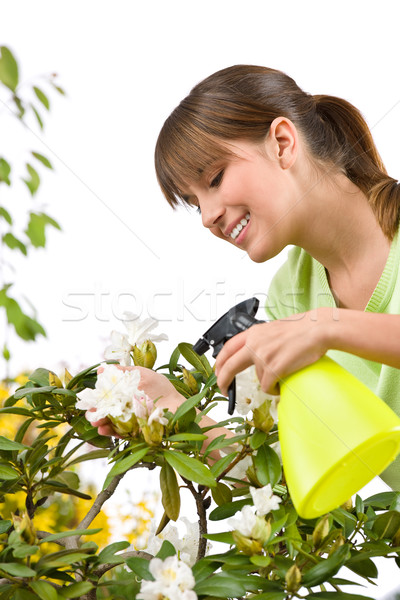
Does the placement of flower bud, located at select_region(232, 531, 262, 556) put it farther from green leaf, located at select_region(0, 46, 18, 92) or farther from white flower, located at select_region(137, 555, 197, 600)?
green leaf, located at select_region(0, 46, 18, 92)

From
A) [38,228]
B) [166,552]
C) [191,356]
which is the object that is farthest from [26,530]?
[38,228]

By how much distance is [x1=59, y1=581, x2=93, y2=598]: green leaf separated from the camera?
0.62m

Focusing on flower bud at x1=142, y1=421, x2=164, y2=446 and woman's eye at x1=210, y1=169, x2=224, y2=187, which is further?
woman's eye at x1=210, y1=169, x2=224, y2=187

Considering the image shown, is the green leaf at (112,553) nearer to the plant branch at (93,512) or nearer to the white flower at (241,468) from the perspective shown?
the plant branch at (93,512)

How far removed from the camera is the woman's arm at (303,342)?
0.65m

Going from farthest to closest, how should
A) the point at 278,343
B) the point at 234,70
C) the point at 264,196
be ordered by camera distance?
the point at 234,70
the point at 264,196
the point at 278,343

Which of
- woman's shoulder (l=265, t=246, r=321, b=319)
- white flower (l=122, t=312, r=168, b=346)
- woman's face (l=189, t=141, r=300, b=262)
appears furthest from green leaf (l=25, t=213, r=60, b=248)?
woman's shoulder (l=265, t=246, r=321, b=319)

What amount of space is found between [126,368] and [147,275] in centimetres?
90

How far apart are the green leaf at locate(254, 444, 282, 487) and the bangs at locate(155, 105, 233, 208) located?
557 mm

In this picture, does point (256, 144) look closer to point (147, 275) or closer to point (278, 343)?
point (278, 343)

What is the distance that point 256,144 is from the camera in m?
1.12

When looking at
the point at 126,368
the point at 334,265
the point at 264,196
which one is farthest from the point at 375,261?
the point at 126,368

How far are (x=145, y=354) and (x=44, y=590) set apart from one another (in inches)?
14.2

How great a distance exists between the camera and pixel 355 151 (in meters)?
1.27
